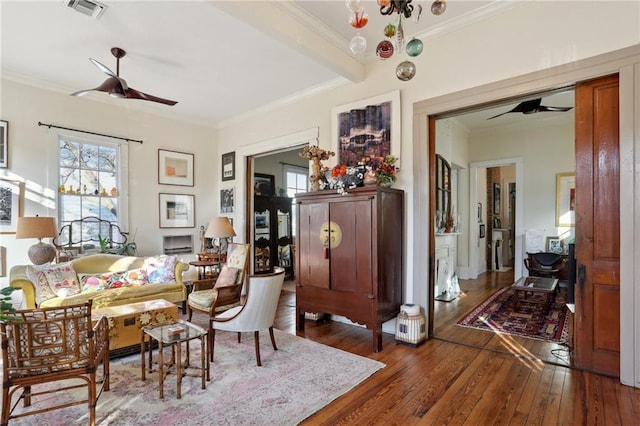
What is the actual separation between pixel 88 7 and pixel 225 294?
309 centimetres

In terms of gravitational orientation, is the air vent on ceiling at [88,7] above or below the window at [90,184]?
above

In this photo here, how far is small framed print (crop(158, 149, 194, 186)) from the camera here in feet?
19.3

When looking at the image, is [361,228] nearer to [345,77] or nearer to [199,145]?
[345,77]

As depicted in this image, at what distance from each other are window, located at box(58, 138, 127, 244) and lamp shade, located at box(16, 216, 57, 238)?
889 millimetres

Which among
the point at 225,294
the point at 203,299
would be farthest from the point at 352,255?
the point at 203,299

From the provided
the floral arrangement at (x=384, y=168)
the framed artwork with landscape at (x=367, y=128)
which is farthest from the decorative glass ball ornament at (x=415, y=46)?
the framed artwork with landscape at (x=367, y=128)

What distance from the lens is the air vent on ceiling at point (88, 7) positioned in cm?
295

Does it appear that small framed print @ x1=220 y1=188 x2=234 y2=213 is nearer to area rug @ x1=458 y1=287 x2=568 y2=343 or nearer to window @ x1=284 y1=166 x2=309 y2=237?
window @ x1=284 y1=166 x2=309 y2=237

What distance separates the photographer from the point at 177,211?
609cm

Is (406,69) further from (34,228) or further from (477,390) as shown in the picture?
(34,228)

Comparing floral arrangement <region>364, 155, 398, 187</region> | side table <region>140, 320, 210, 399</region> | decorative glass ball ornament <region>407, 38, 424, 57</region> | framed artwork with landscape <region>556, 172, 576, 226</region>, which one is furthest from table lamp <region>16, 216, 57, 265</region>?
framed artwork with landscape <region>556, 172, 576, 226</region>

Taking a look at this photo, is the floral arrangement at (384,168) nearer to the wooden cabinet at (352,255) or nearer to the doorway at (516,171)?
the wooden cabinet at (352,255)

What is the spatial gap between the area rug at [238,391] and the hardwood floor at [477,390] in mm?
165

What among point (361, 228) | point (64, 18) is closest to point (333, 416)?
point (361, 228)
